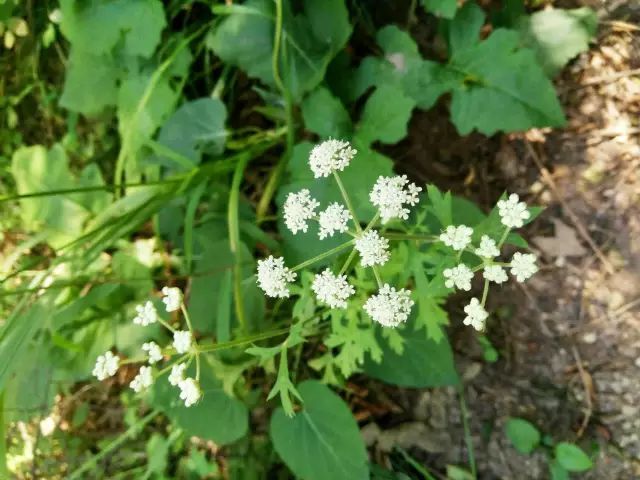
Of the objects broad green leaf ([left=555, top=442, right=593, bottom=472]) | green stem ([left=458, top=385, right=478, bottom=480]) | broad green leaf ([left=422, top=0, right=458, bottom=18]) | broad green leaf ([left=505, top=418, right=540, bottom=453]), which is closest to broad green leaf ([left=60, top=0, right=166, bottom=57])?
broad green leaf ([left=422, top=0, right=458, bottom=18])

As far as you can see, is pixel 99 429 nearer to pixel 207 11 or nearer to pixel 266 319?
pixel 266 319

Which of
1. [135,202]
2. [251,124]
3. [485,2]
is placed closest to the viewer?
[135,202]

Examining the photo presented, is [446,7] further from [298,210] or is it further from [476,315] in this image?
[476,315]

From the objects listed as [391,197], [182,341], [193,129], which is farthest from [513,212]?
[193,129]

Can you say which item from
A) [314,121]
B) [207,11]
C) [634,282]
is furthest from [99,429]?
[634,282]

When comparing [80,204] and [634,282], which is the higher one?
[80,204]

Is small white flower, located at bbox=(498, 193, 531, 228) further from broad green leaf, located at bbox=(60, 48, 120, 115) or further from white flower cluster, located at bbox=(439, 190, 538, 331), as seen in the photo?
broad green leaf, located at bbox=(60, 48, 120, 115)

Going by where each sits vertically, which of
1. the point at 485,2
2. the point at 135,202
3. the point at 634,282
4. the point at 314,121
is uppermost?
the point at 485,2
